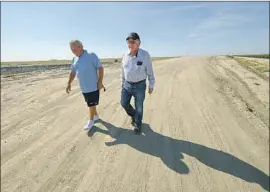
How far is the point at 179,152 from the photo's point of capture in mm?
4660

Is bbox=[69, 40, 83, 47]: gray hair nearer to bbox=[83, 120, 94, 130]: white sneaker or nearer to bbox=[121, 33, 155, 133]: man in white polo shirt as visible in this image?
bbox=[121, 33, 155, 133]: man in white polo shirt

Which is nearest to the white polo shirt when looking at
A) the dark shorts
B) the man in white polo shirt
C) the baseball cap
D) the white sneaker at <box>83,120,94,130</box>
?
the man in white polo shirt

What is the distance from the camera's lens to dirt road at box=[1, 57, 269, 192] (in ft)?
12.4

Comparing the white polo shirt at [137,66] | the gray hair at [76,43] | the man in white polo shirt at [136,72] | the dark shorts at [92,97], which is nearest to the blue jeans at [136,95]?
the man in white polo shirt at [136,72]

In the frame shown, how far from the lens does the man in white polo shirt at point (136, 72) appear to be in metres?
4.32

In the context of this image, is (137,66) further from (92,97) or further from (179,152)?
(179,152)

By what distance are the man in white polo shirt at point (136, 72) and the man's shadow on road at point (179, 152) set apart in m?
0.32

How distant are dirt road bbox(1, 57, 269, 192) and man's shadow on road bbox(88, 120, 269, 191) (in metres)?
0.02

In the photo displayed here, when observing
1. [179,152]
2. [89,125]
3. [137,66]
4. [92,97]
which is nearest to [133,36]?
[137,66]

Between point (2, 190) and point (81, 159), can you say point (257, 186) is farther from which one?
point (2, 190)

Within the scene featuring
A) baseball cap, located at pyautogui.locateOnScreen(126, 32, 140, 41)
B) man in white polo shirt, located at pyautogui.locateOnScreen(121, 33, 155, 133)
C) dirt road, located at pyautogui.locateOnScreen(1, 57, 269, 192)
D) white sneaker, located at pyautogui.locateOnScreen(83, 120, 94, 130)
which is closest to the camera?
dirt road, located at pyautogui.locateOnScreen(1, 57, 269, 192)

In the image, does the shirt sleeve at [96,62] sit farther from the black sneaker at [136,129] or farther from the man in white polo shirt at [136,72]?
the black sneaker at [136,129]

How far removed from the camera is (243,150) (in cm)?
491

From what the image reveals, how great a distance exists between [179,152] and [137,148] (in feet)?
2.34
